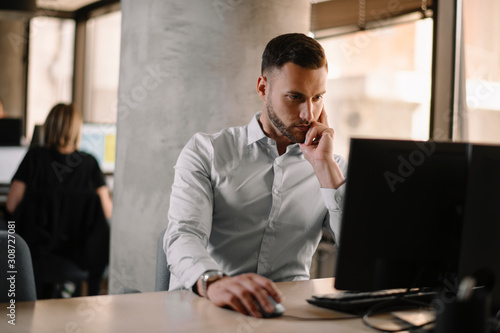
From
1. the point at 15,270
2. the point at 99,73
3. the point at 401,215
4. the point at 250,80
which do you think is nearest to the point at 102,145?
the point at 250,80

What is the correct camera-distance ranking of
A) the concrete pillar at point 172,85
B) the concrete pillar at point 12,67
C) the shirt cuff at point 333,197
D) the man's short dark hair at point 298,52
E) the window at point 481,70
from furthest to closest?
the concrete pillar at point 12,67, the window at point 481,70, the concrete pillar at point 172,85, the man's short dark hair at point 298,52, the shirt cuff at point 333,197

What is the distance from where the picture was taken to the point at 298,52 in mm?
1846

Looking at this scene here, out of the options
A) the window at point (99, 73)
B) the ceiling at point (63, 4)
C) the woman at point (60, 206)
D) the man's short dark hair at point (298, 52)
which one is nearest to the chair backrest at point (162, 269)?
the man's short dark hair at point (298, 52)

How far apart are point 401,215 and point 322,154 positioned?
0.55 meters

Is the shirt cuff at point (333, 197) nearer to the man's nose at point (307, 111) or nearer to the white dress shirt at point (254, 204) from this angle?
the white dress shirt at point (254, 204)

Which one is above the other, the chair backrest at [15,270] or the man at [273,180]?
the man at [273,180]

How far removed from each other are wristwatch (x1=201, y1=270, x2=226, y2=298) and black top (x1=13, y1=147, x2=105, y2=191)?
7.08 feet

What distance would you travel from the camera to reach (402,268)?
4.18 ft

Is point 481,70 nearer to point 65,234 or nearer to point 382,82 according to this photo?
point 382,82

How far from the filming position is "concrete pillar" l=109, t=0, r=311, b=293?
8.16 ft

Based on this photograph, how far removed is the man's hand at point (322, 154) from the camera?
1.75 m

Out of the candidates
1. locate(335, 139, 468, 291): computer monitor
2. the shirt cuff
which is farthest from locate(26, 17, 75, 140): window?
locate(335, 139, 468, 291): computer monitor

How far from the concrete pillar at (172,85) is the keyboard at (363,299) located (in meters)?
1.22

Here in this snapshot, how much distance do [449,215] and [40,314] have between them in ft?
2.98
